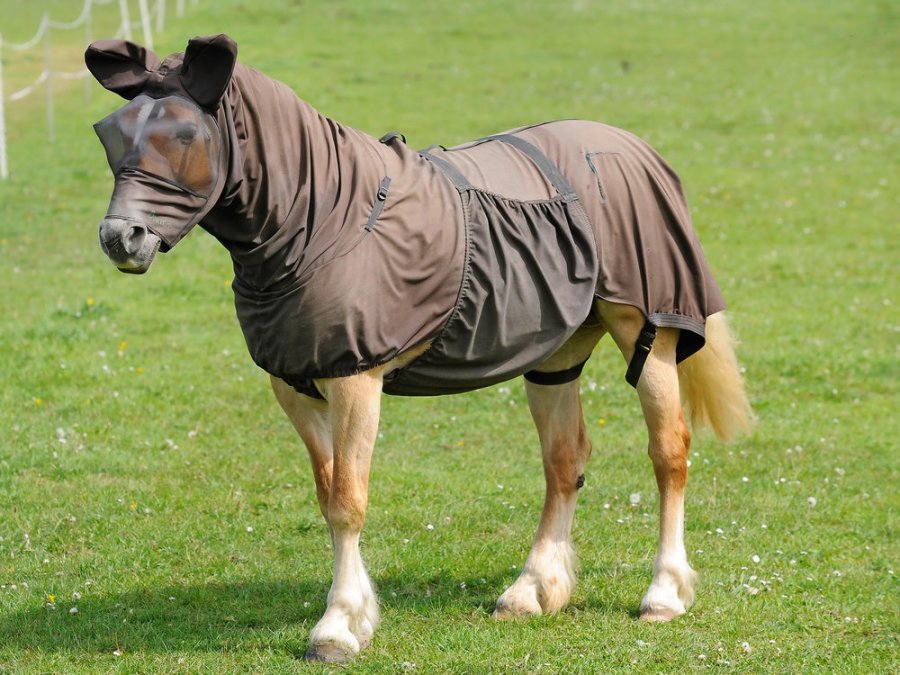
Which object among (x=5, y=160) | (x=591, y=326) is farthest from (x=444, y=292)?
(x=5, y=160)

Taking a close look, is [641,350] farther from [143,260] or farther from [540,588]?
[143,260]

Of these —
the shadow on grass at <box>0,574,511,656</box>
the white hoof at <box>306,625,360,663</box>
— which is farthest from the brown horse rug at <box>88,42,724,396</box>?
the shadow on grass at <box>0,574,511,656</box>

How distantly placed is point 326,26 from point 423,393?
82.7 feet

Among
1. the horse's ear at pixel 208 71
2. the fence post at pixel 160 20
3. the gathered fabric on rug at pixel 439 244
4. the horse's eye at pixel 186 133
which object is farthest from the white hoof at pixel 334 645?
the fence post at pixel 160 20

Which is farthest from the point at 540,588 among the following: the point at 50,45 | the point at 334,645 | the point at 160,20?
the point at 50,45

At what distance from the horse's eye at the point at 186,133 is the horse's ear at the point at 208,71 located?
0.11 meters

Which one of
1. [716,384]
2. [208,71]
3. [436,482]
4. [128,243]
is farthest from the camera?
[436,482]

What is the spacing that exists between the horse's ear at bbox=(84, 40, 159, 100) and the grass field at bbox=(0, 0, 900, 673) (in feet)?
7.86

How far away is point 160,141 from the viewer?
164 inches

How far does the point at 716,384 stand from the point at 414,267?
6.72 feet

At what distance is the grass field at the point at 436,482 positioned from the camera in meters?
5.32

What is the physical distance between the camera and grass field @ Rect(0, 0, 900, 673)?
5316 millimetres

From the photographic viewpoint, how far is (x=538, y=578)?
18.6 ft

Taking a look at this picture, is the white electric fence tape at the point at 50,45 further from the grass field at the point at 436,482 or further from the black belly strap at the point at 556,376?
the black belly strap at the point at 556,376
